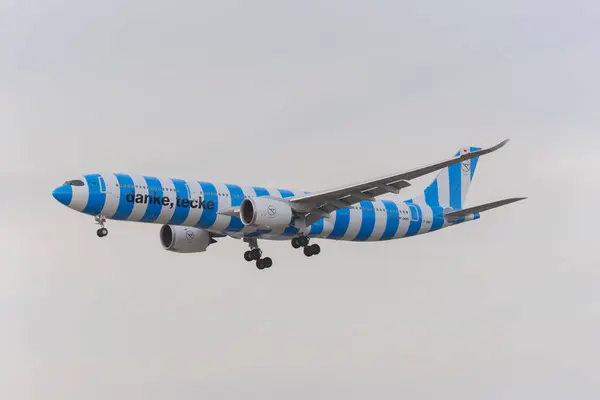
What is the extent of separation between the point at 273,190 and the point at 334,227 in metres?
3.82

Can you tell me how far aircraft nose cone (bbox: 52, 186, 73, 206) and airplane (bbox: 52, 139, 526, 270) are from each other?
0.14 ft

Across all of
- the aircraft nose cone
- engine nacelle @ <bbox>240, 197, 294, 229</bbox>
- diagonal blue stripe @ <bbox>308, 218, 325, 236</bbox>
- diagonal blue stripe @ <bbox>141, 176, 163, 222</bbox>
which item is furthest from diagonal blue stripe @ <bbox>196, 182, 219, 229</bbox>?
the aircraft nose cone

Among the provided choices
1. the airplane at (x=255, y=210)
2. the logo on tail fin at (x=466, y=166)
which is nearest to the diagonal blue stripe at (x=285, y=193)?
the airplane at (x=255, y=210)

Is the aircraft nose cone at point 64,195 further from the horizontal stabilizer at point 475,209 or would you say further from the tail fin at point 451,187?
the horizontal stabilizer at point 475,209

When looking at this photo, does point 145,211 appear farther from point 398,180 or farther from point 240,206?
point 398,180

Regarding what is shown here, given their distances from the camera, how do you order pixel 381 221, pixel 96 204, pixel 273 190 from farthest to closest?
pixel 381 221, pixel 273 190, pixel 96 204

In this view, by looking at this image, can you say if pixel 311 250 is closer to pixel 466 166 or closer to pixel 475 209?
pixel 475 209

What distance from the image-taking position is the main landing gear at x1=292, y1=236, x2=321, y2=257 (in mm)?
56125

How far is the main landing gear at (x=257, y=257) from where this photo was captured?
5859 centimetres

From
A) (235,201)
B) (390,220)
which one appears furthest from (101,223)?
(390,220)

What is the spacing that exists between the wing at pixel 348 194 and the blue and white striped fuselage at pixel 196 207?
34.3 inches

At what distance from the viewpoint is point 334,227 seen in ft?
190

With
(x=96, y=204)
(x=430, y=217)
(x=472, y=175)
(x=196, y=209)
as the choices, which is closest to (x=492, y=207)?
(x=430, y=217)

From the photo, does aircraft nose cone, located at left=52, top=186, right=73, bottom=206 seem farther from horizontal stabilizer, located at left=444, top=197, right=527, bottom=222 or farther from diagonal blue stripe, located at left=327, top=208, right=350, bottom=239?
horizontal stabilizer, located at left=444, top=197, right=527, bottom=222
